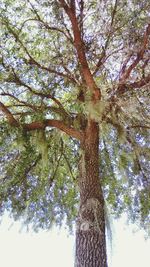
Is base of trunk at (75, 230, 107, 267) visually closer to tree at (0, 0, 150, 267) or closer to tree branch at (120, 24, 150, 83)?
tree at (0, 0, 150, 267)

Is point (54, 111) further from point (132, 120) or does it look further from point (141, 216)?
point (141, 216)

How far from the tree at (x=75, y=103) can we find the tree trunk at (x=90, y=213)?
0.05 ft

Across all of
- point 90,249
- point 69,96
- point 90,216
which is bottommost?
point 90,249

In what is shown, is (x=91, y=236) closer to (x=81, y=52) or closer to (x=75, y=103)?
(x=75, y=103)

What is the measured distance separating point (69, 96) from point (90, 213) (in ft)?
6.89

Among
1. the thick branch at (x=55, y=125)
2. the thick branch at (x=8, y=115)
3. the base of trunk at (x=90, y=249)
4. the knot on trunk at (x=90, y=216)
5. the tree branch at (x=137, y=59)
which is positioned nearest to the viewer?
the base of trunk at (x=90, y=249)

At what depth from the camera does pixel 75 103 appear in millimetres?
4941

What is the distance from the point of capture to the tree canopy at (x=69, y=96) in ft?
16.9

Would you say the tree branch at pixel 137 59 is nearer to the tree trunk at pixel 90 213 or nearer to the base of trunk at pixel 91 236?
the tree trunk at pixel 90 213

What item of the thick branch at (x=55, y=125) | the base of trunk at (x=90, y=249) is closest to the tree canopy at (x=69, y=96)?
the thick branch at (x=55, y=125)

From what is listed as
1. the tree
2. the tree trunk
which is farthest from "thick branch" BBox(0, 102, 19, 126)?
the tree trunk

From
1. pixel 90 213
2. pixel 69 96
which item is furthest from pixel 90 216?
pixel 69 96

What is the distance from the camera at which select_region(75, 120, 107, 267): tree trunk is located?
396cm

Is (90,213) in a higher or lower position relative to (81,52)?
lower
